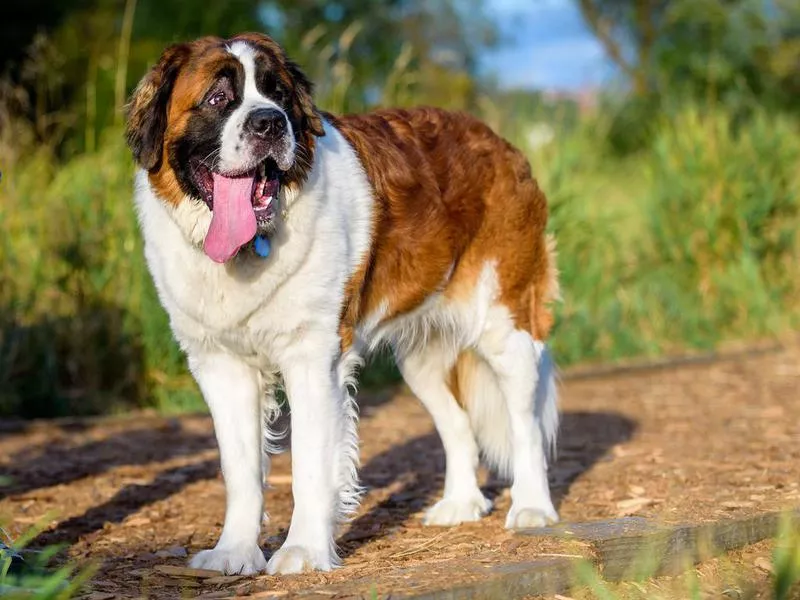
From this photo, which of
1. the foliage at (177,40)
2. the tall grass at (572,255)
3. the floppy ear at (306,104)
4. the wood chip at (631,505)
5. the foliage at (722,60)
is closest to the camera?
the floppy ear at (306,104)

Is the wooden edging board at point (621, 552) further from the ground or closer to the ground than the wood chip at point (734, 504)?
further from the ground

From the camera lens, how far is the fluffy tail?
17.9 feet

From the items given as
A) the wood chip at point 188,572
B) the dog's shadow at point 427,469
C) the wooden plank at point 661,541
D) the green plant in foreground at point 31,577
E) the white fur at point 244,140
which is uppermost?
the white fur at point 244,140

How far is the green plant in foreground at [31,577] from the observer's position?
3078 mm

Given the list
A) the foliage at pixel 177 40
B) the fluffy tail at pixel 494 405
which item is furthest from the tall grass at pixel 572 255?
the fluffy tail at pixel 494 405

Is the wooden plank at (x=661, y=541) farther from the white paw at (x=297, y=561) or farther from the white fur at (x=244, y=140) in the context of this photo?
the white fur at (x=244, y=140)

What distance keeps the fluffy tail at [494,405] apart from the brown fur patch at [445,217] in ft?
0.78

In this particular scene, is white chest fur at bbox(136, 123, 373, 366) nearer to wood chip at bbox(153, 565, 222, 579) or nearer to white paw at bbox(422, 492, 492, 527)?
wood chip at bbox(153, 565, 222, 579)

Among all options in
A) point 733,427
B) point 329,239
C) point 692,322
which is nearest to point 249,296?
point 329,239

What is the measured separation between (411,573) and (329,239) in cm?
127

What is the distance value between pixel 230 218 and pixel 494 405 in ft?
5.78

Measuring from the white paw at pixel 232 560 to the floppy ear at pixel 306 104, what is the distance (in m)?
1.51

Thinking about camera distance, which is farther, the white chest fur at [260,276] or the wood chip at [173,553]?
the wood chip at [173,553]

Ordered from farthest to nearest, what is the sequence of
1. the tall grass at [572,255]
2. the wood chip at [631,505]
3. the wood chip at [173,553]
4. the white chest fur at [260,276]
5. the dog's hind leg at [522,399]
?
the tall grass at [572,255]
the dog's hind leg at [522,399]
the wood chip at [631,505]
the wood chip at [173,553]
the white chest fur at [260,276]
